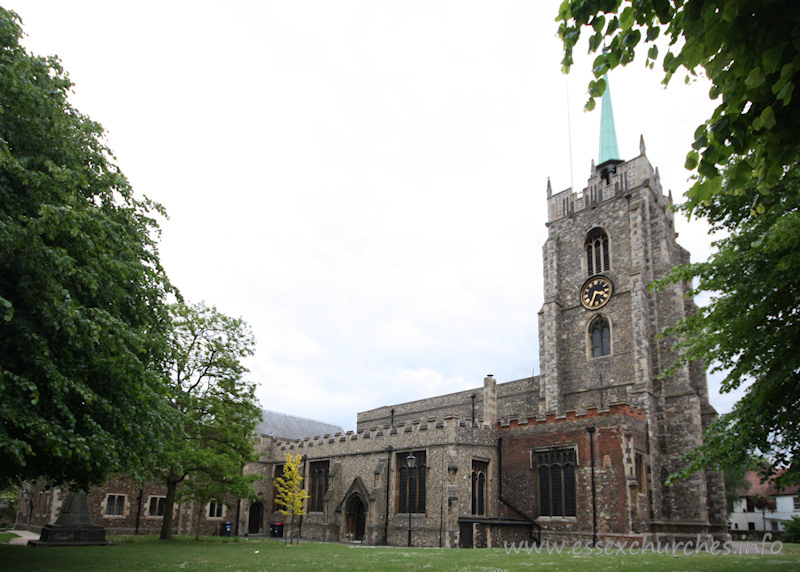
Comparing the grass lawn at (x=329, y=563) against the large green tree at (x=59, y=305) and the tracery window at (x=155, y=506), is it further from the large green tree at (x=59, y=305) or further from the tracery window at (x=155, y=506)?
the tracery window at (x=155, y=506)

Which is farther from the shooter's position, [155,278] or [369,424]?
[369,424]

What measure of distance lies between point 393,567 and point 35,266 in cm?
954

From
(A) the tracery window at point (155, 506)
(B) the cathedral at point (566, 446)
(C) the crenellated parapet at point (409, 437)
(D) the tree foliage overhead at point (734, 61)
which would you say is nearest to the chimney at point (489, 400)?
(B) the cathedral at point (566, 446)

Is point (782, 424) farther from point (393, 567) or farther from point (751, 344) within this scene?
Result: point (393, 567)

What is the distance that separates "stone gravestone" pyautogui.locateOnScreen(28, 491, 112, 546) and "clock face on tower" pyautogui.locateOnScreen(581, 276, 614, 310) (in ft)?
84.9

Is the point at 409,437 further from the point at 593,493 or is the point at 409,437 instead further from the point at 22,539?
the point at 22,539

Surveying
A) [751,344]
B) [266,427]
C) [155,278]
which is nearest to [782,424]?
[751,344]

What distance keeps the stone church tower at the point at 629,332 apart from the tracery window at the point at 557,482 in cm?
169

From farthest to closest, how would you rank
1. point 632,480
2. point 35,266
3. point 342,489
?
point 342,489
point 632,480
point 35,266

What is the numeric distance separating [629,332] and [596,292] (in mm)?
3324

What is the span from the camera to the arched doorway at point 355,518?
28.2 metres

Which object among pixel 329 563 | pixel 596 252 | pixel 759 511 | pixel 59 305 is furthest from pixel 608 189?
pixel 759 511

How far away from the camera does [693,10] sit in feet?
13.6

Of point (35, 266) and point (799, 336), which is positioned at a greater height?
point (35, 266)
